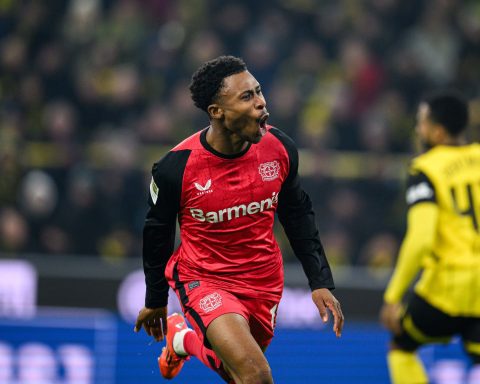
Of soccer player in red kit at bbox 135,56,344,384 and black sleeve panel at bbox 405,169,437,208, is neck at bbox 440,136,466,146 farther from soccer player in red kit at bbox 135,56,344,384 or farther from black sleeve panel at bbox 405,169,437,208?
soccer player in red kit at bbox 135,56,344,384

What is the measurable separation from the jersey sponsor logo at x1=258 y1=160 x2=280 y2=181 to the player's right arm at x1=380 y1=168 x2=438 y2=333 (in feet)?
3.54

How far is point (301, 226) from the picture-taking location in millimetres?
6289

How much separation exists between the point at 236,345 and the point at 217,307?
0.32 metres

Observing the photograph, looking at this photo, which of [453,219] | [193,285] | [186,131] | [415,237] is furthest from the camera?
[186,131]

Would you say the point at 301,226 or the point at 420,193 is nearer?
the point at 301,226

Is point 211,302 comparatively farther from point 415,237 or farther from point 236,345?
point 415,237

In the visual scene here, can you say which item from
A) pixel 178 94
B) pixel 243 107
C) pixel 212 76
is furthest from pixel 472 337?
pixel 178 94

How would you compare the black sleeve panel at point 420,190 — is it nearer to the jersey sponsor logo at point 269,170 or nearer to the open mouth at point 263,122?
the jersey sponsor logo at point 269,170

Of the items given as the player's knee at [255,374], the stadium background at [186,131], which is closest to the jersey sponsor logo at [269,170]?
the player's knee at [255,374]

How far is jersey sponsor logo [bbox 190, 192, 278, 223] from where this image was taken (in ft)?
19.9

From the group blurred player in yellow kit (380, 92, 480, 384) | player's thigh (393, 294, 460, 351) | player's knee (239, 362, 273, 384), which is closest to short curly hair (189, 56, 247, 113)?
player's knee (239, 362, 273, 384)

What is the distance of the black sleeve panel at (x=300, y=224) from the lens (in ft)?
20.4

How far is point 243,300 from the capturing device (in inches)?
243

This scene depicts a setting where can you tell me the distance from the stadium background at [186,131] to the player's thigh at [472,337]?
2638 millimetres
